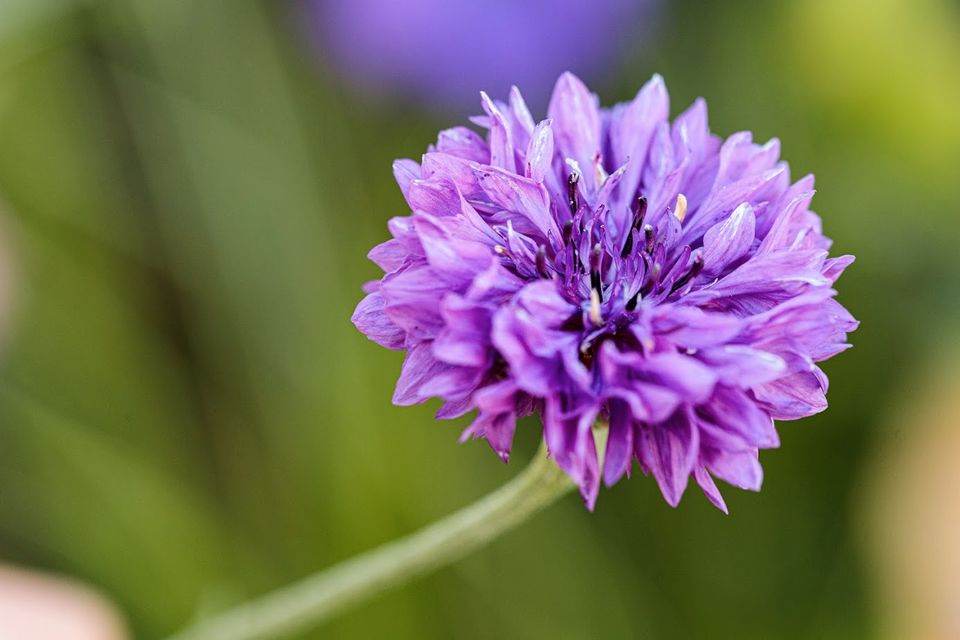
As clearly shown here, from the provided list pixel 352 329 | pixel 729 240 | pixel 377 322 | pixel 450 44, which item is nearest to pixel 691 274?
pixel 729 240

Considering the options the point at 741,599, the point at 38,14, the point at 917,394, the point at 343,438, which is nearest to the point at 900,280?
the point at 917,394

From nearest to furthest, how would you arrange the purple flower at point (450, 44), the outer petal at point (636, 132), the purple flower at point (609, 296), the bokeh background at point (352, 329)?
the purple flower at point (609, 296), the outer petal at point (636, 132), the bokeh background at point (352, 329), the purple flower at point (450, 44)

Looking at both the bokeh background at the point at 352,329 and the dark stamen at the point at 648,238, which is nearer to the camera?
the dark stamen at the point at 648,238

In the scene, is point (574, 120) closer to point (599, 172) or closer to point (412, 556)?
point (599, 172)

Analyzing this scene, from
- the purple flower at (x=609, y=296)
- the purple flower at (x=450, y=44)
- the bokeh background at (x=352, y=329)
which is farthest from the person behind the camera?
the purple flower at (x=450, y=44)

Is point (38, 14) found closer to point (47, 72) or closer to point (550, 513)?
point (47, 72)

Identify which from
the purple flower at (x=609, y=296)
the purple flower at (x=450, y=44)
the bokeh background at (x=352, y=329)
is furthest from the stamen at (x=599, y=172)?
the purple flower at (x=450, y=44)

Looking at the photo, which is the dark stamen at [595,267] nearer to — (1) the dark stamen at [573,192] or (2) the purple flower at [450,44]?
(1) the dark stamen at [573,192]

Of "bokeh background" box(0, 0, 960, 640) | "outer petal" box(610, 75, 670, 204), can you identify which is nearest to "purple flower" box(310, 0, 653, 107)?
"bokeh background" box(0, 0, 960, 640)
